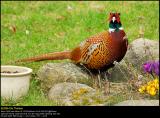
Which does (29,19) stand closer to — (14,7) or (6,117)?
(14,7)

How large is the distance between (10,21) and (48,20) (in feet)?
2.07

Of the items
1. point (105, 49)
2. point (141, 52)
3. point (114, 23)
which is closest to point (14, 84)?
point (105, 49)

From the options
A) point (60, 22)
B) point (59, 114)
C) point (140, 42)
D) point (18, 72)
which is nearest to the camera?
point (59, 114)

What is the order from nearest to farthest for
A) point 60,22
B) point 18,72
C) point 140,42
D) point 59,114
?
1. point 59,114
2. point 18,72
3. point 140,42
4. point 60,22

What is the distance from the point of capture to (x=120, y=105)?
684 centimetres

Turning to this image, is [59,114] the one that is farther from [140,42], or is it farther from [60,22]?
[60,22]

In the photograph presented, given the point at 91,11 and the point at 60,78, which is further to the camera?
the point at 91,11

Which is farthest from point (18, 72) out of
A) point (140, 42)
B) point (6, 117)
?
Result: point (140, 42)

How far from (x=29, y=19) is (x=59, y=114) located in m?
4.50

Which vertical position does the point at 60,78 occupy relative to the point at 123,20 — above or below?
below

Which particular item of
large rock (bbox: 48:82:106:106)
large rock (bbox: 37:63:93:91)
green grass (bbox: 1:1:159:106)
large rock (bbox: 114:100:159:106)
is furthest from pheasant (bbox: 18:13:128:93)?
green grass (bbox: 1:1:159:106)

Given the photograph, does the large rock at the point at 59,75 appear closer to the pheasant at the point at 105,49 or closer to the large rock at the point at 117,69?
the large rock at the point at 117,69

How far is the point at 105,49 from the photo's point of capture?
25.9ft

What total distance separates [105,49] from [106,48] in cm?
2
